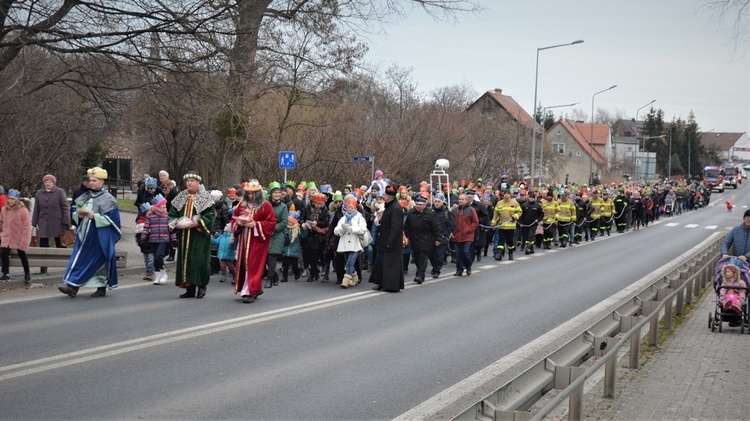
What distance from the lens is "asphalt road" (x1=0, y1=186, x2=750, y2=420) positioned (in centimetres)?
775

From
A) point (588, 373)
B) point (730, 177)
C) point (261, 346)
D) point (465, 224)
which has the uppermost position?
point (730, 177)

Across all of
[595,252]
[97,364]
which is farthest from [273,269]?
[595,252]

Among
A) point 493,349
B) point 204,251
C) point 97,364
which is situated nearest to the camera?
point 97,364

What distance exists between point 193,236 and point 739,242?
8.25 meters

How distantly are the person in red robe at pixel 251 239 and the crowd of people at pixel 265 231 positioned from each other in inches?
0.7

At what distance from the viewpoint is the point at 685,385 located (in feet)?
28.8

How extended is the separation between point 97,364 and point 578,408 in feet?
16.1

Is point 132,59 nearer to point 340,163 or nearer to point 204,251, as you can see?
point 204,251

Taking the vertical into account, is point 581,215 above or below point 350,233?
above

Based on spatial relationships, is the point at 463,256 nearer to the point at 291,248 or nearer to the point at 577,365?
the point at 291,248

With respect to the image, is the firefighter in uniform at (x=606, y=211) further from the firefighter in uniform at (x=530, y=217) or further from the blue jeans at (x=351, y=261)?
the blue jeans at (x=351, y=261)

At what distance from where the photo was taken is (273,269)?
53.3 ft

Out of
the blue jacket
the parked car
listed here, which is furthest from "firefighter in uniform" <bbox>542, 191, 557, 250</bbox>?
the parked car

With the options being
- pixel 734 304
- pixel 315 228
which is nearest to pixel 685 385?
pixel 734 304
